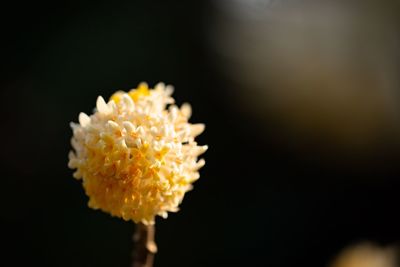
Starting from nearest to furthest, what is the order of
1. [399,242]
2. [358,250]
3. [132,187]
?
1. [132,187]
2. [358,250]
3. [399,242]

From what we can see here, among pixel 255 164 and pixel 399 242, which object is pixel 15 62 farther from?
pixel 399 242

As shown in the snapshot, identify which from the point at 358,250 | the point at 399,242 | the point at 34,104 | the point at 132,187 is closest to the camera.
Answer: the point at 132,187

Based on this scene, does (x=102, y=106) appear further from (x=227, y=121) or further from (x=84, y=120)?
(x=227, y=121)

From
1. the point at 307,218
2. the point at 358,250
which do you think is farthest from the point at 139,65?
the point at 358,250

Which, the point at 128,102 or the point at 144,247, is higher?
the point at 128,102

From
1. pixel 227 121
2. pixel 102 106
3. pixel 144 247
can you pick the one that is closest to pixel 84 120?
pixel 102 106

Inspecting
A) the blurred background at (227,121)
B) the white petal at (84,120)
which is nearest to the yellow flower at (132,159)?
the white petal at (84,120)
